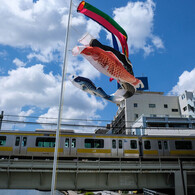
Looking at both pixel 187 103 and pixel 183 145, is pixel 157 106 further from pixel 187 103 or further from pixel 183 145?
pixel 183 145

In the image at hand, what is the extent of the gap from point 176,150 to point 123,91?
478 inches

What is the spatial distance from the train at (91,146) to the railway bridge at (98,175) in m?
3.57

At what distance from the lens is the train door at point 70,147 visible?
2388 cm

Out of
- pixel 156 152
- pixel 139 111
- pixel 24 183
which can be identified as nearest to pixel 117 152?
pixel 156 152

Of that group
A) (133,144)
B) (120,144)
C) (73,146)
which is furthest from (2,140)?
(133,144)

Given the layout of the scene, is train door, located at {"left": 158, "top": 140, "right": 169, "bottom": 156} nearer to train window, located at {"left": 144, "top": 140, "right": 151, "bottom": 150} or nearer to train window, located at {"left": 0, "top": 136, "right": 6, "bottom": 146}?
train window, located at {"left": 144, "top": 140, "right": 151, "bottom": 150}

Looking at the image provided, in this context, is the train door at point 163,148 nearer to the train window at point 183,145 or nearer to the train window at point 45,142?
the train window at point 183,145

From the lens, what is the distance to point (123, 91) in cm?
2098

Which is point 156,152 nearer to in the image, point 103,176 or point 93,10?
point 103,176

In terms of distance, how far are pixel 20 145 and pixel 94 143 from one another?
8.30 m

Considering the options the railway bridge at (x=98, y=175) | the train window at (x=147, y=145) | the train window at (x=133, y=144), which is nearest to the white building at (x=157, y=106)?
the train window at (x=147, y=145)

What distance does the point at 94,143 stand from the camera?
24.8 metres

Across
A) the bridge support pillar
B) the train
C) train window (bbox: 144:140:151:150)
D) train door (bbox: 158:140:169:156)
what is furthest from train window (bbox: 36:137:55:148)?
the bridge support pillar

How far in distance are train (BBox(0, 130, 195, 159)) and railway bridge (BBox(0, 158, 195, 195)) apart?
3.57 meters
